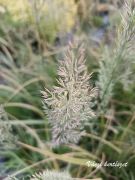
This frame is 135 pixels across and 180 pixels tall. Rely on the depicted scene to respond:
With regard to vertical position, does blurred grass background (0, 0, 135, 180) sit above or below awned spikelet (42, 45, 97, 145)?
above

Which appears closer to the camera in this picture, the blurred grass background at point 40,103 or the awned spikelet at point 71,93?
the awned spikelet at point 71,93

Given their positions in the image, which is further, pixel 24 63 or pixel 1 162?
pixel 24 63

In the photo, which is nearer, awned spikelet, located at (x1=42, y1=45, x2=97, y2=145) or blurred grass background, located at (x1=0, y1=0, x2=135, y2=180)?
awned spikelet, located at (x1=42, y1=45, x2=97, y2=145)

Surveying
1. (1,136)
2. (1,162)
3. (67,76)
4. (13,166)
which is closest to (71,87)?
(67,76)

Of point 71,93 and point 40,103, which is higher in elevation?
point 40,103

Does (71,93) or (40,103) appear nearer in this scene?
(71,93)

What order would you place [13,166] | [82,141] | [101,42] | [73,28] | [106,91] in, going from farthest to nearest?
[73,28] < [101,42] < [82,141] < [13,166] < [106,91]

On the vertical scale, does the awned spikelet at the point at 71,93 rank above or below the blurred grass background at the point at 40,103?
below

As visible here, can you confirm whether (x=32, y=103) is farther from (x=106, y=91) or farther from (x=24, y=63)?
(x=106, y=91)
